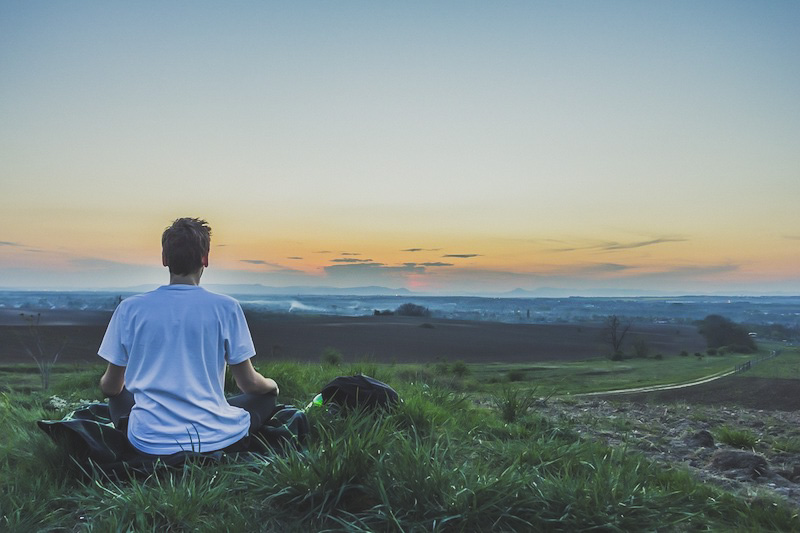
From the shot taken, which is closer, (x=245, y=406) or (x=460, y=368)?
(x=245, y=406)

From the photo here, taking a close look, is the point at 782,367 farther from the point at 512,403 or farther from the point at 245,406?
the point at 245,406

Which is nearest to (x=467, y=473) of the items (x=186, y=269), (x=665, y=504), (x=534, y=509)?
(x=534, y=509)

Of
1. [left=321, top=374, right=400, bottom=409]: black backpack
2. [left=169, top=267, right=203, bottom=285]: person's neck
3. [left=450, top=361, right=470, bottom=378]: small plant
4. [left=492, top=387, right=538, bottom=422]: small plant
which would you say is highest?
[left=169, top=267, right=203, bottom=285]: person's neck

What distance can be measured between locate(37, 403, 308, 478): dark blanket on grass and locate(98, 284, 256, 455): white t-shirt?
0.23 ft

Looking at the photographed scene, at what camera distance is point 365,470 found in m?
3.34

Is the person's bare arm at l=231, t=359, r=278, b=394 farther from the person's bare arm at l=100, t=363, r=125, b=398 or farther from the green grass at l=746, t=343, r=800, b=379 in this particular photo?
the green grass at l=746, t=343, r=800, b=379

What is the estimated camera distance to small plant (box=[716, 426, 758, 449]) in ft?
19.7

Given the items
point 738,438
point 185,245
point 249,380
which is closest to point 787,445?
point 738,438

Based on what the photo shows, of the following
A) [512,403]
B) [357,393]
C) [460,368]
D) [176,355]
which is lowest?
[460,368]

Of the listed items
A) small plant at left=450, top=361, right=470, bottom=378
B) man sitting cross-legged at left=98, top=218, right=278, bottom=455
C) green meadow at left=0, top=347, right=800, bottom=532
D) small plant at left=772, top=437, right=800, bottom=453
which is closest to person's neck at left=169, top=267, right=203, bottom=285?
man sitting cross-legged at left=98, top=218, right=278, bottom=455

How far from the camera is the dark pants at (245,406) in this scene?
4.20 meters

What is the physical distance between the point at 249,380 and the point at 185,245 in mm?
979

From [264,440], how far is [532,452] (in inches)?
75.4

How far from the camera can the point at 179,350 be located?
367cm
